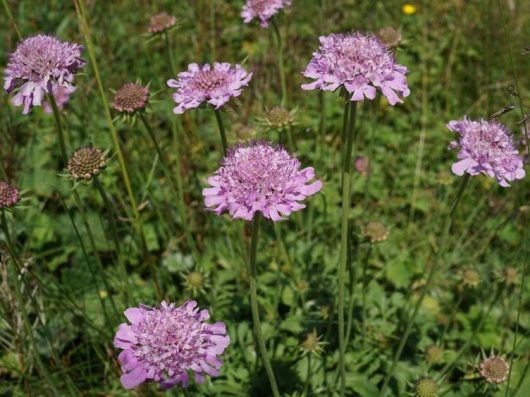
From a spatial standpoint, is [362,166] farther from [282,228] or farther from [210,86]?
[210,86]

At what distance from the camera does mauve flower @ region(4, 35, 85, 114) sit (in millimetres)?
2057

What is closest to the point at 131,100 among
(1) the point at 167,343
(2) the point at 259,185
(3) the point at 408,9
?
(2) the point at 259,185

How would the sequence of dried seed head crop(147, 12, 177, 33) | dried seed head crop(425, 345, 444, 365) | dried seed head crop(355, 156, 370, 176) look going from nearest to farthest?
dried seed head crop(425, 345, 444, 365) < dried seed head crop(147, 12, 177, 33) < dried seed head crop(355, 156, 370, 176)

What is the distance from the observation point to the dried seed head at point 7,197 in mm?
1936

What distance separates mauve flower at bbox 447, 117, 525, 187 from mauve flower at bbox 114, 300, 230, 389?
2.98ft

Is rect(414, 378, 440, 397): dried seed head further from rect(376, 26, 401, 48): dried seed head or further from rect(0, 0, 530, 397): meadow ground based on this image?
rect(376, 26, 401, 48): dried seed head

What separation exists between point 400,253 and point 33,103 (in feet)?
6.67

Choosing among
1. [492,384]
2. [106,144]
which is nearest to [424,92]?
[106,144]

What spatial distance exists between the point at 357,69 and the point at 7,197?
119cm

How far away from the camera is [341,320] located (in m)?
1.80

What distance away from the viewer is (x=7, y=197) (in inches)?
76.6

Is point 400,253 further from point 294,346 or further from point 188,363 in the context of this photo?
point 188,363

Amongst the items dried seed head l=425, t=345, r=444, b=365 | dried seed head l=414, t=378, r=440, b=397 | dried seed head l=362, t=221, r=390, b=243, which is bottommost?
dried seed head l=425, t=345, r=444, b=365

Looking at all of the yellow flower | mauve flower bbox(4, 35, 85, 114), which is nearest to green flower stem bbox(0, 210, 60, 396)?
mauve flower bbox(4, 35, 85, 114)
